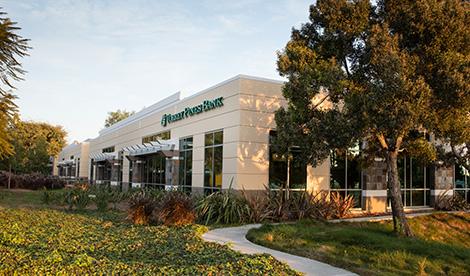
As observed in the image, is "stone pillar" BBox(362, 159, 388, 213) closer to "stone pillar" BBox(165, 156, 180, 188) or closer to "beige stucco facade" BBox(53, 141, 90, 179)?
"stone pillar" BBox(165, 156, 180, 188)

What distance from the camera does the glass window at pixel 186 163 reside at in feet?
71.4

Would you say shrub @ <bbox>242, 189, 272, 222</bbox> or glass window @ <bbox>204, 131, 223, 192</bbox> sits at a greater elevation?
glass window @ <bbox>204, 131, 223, 192</bbox>

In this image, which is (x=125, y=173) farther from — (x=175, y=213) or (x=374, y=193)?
(x=175, y=213)

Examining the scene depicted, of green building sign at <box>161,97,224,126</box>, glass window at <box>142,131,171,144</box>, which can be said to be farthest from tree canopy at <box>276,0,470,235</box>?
glass window at <box>142,131,171,144</box>

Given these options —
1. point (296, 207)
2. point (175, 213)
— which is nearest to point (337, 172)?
point (296, 207)

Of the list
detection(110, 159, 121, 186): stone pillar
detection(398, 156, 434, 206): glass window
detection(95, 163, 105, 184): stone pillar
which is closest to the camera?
detection(398, 156, 434, 206): glass window

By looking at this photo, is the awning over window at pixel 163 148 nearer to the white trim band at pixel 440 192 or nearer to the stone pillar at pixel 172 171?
the stone pillar at pixel 172 171

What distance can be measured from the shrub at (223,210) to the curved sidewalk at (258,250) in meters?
0.81

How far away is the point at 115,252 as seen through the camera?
8.89 metres

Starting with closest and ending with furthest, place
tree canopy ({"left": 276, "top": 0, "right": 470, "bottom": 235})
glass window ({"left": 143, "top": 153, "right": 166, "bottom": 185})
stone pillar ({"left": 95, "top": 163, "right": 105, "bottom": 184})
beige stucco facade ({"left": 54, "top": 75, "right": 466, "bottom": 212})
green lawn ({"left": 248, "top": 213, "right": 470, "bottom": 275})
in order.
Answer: green lawn ({"left": 248, "top": 213, "right": 470, "bottom": 275}) → tree canopy ({"left": 276, "top": 0, "right": 470, "bottom": 235}) → beige stucco facade ({"left": 54, "top": 75, "right": 466, "bottom": 212}) → glass window ({"left": 143, "top": 153, "right": 166, "bottom": 185}) → stone pillar ({"left": 95, "top": 163, "right": 105, "bottom": 184})

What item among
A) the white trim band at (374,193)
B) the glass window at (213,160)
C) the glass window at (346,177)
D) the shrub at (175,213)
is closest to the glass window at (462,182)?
the white trim band at (374,193)

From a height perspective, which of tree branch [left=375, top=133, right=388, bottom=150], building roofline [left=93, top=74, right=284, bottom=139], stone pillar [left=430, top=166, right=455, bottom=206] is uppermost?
building roofline [left=93, top=74, right=284, bottom=139]

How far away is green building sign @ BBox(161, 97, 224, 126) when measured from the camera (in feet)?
62.9

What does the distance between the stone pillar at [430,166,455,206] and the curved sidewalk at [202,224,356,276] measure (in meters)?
11.6
